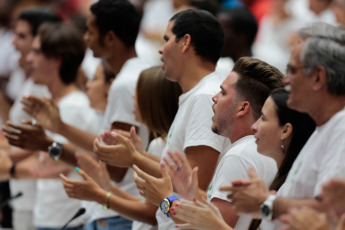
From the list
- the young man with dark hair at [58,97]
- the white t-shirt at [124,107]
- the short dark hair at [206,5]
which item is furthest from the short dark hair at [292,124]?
the short dark hair at [206,5]

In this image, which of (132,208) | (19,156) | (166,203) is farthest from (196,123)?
(19,156)

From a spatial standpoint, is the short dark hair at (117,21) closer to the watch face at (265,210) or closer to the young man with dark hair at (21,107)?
the young man with dark hair at (21,107)

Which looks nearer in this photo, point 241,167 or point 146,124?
point 241,167

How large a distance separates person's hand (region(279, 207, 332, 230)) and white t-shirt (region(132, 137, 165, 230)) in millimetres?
1755

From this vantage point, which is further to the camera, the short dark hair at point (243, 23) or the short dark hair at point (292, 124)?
the short dark hair at point (243, 23)

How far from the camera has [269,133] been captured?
3.06 meters

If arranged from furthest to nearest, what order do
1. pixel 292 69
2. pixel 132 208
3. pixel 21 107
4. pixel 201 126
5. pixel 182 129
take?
pixel 21 107 → pixel 132 208 → pixel 182 129 → pixel 201 126 → pixel 292 69

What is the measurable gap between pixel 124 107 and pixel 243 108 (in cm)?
118

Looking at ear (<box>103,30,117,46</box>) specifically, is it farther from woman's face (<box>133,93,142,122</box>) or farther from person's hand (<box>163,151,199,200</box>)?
person's hand (<box>163,151,199,200</box>)

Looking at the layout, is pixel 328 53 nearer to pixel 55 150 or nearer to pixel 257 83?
pixel 257 83

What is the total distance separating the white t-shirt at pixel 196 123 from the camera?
138 inches

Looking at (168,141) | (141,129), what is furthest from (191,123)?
(141,129)

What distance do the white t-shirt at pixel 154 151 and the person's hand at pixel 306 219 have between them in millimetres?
1755

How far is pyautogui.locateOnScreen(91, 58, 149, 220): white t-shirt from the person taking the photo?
4.39 metres
